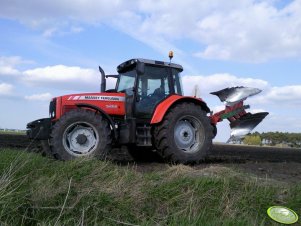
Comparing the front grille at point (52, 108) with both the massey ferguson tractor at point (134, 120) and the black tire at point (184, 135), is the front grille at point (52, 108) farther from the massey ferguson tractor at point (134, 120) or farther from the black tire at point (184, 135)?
the black tire at point (184, 135)

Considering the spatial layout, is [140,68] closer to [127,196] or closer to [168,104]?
[168,104]

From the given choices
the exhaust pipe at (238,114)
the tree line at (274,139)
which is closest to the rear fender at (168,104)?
the exhaust pipe at (238,114)

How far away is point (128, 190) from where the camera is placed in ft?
16.3

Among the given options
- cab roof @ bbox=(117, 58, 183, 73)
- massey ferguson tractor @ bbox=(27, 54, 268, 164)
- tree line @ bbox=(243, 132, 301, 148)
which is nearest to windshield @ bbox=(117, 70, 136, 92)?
massey ferguson tractor @ bbox=(27, 54, 268, 164)

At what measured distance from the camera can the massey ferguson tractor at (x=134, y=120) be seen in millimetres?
8445

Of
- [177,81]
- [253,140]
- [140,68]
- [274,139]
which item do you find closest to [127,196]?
[140,68]

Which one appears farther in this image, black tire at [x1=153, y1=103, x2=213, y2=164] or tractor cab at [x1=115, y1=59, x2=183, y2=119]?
tractor cab at [x1=115, y1=59, x2=183, y2=119]

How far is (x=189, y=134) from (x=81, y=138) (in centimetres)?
243

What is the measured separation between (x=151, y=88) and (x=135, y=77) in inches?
16.9

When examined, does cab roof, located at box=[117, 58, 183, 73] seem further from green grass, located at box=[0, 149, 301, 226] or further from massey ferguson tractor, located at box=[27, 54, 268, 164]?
green grass, located at box=[0, 149, 301, 226]

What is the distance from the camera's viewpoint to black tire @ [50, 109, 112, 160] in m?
8.27

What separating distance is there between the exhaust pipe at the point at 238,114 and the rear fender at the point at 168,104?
3.04ft

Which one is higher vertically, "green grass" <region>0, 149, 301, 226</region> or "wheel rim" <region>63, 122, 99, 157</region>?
"wheel rim" <region>63, 122, 99, 157</region>

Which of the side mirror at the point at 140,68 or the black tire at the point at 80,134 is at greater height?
the side mirror at the point at 140,68
